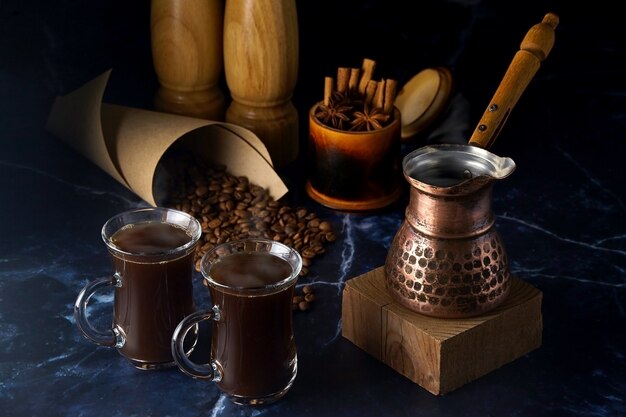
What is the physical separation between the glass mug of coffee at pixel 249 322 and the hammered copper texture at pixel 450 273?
0.14m

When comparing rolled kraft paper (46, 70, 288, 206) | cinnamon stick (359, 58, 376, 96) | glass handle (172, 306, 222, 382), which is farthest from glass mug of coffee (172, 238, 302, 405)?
cinnamon stick (359, 58, 376, 96)

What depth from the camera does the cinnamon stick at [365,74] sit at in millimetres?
1800

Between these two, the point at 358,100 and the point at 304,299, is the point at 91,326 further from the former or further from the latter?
the point at 358,100

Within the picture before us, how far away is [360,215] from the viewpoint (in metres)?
1.79

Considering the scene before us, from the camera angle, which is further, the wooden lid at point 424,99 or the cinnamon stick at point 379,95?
the wooden lid at point 424,99

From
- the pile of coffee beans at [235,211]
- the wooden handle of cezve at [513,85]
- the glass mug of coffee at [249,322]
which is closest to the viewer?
the glass mug of coffee at [249,322]

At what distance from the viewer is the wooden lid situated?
6.44 feet

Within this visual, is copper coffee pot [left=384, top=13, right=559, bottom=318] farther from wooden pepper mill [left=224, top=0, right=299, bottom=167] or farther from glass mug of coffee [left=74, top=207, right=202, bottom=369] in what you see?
wooden pepper mill [left=224, top=0, right=299, bottom=167]

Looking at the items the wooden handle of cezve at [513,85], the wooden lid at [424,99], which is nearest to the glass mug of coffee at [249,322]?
the wooden handle of cezve at [513,85]

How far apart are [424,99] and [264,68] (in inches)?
12.7

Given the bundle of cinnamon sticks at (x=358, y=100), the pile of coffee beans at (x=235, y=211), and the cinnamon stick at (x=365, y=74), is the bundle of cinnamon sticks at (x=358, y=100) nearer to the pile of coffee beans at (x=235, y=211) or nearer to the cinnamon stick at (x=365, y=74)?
the cinnamon stick at (x=365, y=74)

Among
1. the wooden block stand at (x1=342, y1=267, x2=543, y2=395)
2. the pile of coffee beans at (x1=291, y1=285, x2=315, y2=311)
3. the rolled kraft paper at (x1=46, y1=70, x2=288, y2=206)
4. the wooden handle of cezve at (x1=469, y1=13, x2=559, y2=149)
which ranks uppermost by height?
the wooden handle of cezve at (x1=469, y1=13, x2=559, y2=149)

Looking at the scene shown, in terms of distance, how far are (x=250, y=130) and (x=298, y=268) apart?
0.64 meters

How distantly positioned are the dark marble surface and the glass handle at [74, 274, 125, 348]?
0.14 ft
